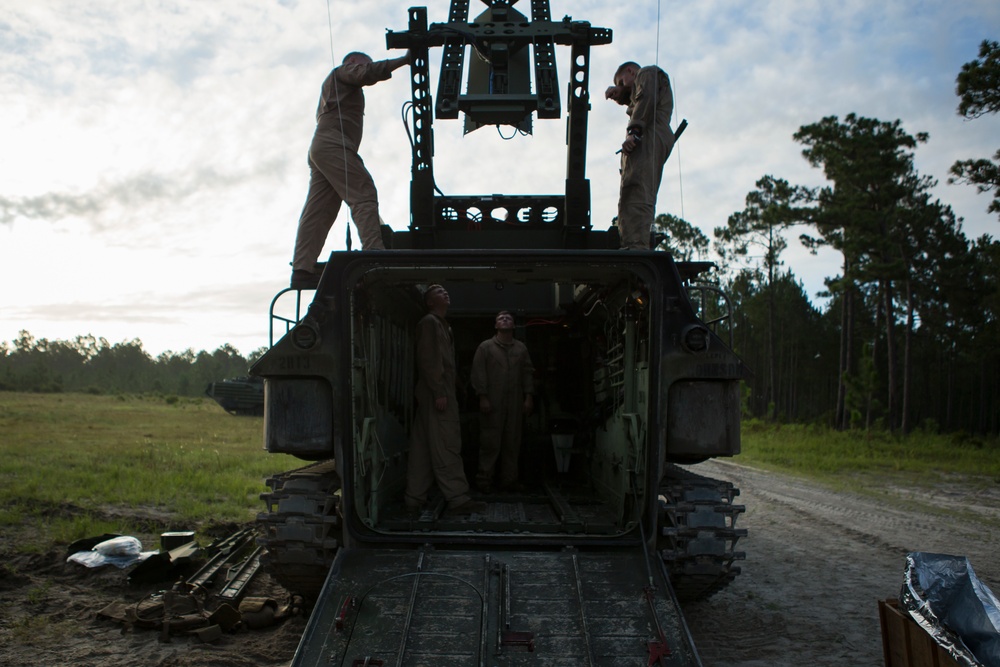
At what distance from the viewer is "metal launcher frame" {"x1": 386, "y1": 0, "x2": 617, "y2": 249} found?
7273mm

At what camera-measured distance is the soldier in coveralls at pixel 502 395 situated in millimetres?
7812

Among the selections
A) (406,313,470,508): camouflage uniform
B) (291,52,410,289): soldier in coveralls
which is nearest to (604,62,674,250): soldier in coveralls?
(406,313,470,508): camouflage uniform

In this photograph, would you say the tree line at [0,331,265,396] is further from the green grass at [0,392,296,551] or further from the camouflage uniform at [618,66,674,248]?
the camouflage uniform at [618,66,674,248]

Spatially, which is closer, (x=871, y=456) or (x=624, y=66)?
(x=624, y=66)

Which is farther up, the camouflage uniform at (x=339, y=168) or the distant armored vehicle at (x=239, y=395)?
the camouflage uniform at (x=339, y=168)

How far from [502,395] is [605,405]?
3.29 ft

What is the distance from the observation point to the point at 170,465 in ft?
46.3

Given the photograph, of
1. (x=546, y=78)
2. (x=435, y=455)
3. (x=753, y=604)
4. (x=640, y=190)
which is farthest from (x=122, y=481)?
(x=753, y=604)

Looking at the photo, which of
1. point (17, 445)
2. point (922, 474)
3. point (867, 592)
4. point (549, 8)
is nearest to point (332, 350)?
point (549, 8)

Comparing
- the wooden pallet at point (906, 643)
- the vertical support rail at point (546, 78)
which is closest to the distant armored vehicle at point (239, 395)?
the vertical support rail at point (546, 78)

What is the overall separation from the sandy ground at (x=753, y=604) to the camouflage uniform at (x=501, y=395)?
2206 mm

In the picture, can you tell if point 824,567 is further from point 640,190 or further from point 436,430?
point 436,430

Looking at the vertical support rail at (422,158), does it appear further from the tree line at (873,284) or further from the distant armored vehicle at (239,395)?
the distant armored vehicle at (239,395)

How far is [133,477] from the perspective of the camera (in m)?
12.0
